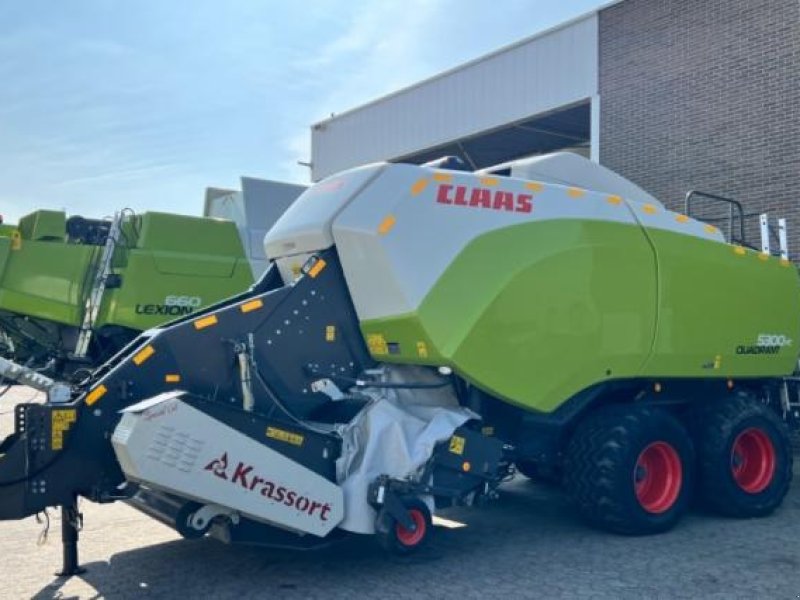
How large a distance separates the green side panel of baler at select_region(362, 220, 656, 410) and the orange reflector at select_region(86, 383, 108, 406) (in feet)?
5.34

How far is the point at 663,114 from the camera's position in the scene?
1148 cm

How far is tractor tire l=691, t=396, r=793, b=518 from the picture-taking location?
6.30m

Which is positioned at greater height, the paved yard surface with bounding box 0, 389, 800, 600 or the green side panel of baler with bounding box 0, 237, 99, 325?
the green side panel of baler with bounding box 0, 237, 99, 325

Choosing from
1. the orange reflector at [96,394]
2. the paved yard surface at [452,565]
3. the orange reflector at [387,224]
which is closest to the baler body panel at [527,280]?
the orange reflector at [387,224]

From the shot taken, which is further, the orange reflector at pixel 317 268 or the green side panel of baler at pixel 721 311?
the green side panel of baler at pixel 721 311

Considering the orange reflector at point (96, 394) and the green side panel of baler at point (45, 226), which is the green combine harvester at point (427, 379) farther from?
the green side panel of baler at point (45, 226)

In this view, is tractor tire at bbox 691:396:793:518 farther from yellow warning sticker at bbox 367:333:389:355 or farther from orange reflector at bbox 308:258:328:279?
orange reflector at bbox 308:258:328:279

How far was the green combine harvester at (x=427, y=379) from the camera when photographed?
446 cm

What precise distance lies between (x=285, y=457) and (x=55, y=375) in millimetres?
6929

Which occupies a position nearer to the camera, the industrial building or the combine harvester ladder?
the industrial building

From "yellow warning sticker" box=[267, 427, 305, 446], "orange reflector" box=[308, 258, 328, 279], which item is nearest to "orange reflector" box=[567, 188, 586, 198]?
"orange reflector" box=[308, 258, 328, 279]

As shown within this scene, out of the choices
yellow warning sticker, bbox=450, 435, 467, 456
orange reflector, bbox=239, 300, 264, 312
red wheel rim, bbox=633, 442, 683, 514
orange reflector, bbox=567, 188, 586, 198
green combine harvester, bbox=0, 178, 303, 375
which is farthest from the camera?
green combine harvester, bbox=0, 178, 303, 375

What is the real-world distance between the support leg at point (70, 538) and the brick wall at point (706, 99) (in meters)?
8.24

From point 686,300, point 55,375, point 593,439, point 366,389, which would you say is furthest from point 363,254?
point 55,375
